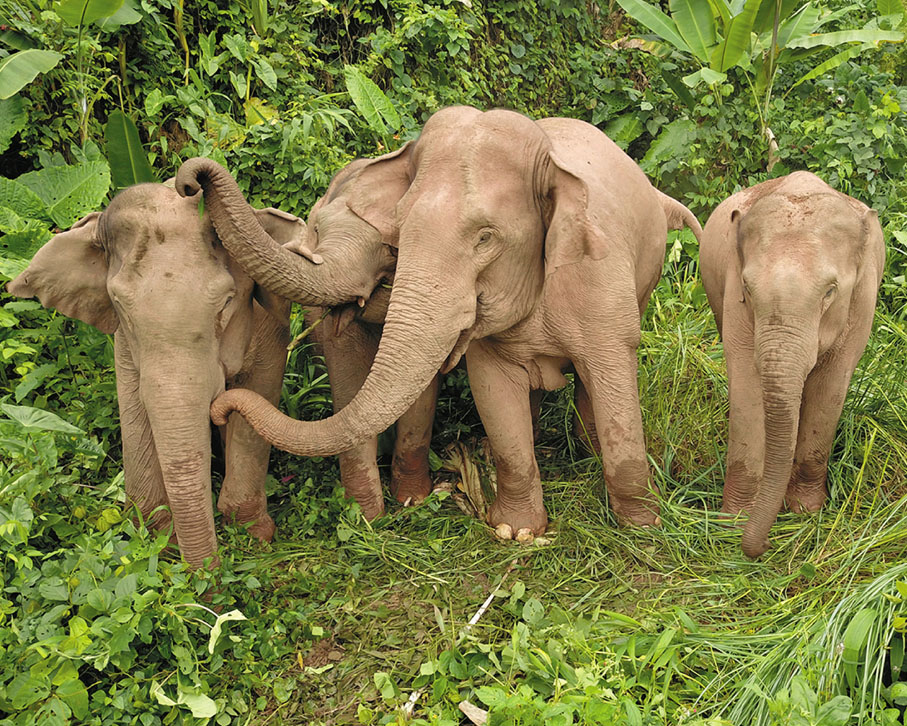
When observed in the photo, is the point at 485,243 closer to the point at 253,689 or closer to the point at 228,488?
the point at 228,488

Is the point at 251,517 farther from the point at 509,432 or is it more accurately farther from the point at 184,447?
the point at 509,432

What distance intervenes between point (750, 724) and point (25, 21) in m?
5.46

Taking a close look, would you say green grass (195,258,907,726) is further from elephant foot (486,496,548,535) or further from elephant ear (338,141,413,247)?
elephant ear (338,141,413,247)

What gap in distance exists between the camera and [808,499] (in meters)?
4.28

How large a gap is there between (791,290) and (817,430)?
0.90 metres

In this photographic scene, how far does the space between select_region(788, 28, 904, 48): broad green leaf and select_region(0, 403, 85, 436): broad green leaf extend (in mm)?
5979

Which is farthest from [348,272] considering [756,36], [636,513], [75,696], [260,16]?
[756,36]

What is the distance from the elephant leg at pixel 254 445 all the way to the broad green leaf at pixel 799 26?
5.10 m

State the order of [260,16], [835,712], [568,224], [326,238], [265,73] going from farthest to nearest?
[260,16], [265,73], [326,238], [568,224], [835,712]

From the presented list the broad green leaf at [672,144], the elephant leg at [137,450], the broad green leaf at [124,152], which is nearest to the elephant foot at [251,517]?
the elephant leg at [137,450]

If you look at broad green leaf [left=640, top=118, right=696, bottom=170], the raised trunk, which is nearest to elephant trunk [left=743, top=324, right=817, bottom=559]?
the raised trunk

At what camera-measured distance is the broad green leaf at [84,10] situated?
16.8ft

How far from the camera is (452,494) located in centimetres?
468

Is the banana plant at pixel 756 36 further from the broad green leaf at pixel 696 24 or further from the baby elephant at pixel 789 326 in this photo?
the baby elephant at pixel 789 326
